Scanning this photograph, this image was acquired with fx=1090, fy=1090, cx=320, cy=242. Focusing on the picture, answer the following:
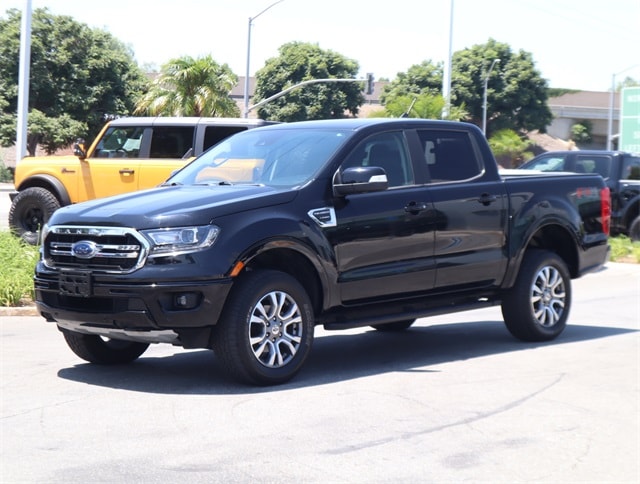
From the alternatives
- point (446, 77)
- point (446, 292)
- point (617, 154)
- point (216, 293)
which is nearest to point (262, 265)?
point (216, 293)

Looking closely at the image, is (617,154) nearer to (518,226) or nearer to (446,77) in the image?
(518,226)

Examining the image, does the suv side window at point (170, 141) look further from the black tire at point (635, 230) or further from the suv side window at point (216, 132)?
the black tire at point (635, 230)

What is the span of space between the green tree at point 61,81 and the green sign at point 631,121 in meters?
31.8

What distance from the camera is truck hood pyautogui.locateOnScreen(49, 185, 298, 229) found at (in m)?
7.19

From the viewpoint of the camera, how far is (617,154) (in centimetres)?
2114

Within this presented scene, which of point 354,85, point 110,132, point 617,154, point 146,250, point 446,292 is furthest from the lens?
point 354,85

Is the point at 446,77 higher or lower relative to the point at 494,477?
higher

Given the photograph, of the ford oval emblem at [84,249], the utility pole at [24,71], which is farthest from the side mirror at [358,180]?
the utility pole at [24,71]

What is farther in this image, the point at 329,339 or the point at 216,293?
the point at 329,339

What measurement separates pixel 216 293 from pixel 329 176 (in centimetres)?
141

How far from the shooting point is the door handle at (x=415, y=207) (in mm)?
8459

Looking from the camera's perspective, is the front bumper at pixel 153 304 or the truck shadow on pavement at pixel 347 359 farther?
the truck shadow on pavement at pixel 347 359

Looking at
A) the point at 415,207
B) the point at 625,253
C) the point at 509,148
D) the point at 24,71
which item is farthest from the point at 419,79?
the point at 415,207

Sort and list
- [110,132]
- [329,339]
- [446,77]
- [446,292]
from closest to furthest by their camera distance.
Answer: [446,292], [329,339], [110,132], [446,77]
